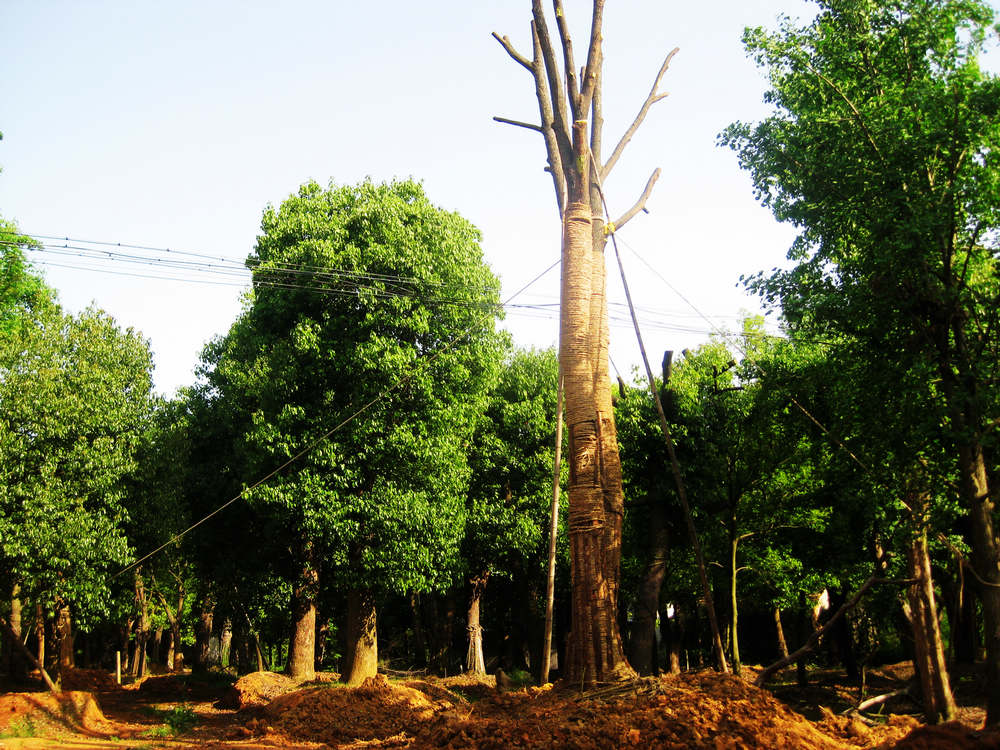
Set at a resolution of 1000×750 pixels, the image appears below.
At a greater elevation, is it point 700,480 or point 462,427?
point 462,427

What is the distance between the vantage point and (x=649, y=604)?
18.8m

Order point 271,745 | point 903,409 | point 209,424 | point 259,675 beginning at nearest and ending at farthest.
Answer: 1. point 903,409
2. point 271,745
3. point 259,675
4. point 209,424

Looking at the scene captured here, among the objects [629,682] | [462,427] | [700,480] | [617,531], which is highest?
[462,427]

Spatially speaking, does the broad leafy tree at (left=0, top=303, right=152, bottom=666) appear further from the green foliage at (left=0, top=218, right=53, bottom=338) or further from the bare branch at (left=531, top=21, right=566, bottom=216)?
the bare branch at (left=531, top=21, right=566, bottom=216)

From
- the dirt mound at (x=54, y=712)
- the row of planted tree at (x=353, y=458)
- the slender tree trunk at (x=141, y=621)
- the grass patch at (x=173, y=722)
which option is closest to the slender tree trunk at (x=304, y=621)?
the row of planted tree at (x=353, y=458)

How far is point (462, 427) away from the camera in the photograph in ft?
66.4

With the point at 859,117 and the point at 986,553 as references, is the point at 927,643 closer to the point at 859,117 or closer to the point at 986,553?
the point at 986,553

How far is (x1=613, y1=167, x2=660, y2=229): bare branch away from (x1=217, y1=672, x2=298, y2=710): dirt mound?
545 inches

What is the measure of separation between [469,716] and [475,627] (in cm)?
1806

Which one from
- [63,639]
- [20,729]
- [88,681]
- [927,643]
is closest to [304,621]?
[88,681]

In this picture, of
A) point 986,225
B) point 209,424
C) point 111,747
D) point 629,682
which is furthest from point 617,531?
point 209,424

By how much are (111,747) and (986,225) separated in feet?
47.7

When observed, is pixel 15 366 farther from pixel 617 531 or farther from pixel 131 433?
pixel 617 531

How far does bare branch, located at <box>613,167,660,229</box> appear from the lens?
11.4 m
